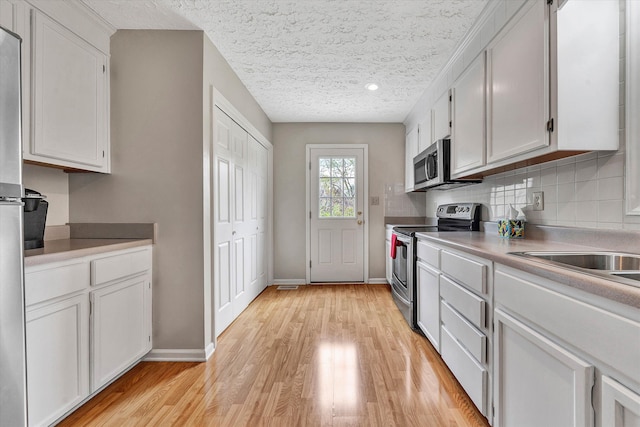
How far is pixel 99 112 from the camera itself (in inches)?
86.2

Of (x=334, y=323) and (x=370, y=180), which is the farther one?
(x=370, y=180)

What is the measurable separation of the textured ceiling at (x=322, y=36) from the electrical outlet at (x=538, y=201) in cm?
123

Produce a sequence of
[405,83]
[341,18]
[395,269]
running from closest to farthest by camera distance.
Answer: [341,18], [405,83], [395,269]

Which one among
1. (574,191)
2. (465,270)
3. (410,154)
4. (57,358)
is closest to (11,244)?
(57,358)

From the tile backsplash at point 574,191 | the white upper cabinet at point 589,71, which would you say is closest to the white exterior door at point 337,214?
the tile backsplash at point 574,191

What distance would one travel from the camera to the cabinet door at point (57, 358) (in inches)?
55.8

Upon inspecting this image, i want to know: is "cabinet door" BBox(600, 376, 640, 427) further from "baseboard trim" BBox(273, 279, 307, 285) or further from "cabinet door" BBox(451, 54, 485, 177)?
"baseboard trim" BBox(273, 279, 307, 285)

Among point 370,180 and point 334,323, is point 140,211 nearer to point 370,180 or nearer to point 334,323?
point 334,323

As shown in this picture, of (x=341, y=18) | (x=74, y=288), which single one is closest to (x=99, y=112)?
(x=74, y=288)

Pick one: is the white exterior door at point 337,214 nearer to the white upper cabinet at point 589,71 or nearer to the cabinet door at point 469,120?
the cabinet door at point 469,120

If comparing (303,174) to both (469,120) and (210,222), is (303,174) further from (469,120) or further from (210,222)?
(469,120)

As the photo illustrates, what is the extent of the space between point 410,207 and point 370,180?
691 millimetres

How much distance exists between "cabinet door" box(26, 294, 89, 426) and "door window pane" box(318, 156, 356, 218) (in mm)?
3331

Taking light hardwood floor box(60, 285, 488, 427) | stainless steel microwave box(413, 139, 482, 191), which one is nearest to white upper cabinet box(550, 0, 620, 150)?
stainless steel microwave box(413, 139, 482, 191)
